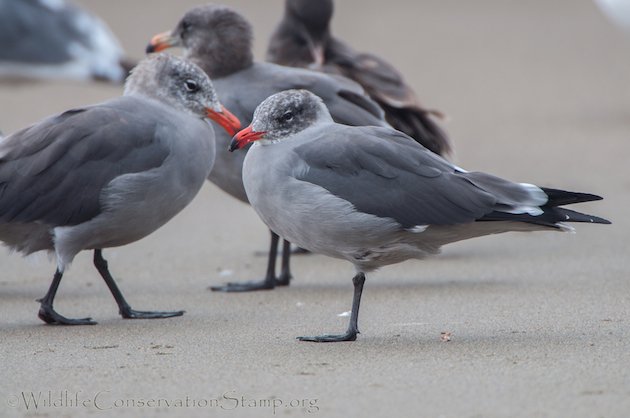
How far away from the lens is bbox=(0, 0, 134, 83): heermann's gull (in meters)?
12.9

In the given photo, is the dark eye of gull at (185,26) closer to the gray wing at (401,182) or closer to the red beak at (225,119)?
the red beak at (225,119)

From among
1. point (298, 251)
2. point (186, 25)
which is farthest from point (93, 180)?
point (298, 251)

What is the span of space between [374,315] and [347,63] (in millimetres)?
3401

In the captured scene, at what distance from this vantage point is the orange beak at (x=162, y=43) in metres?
8.33

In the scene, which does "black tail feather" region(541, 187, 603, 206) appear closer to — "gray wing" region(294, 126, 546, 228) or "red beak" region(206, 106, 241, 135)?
"gray wing" region(294, 126, 546, 228)

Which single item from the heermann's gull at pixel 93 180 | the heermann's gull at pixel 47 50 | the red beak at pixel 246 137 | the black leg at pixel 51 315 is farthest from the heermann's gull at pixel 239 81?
the heermann's gull at pixel 47 50

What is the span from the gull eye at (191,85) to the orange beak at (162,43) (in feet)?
5.82

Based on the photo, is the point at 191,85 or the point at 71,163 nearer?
the point at 71,163

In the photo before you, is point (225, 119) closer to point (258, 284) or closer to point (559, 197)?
point (258, 284)

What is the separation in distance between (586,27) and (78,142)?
443 inches

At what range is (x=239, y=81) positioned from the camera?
783 cm

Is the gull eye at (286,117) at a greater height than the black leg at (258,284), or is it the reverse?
the gull eye at (286,117)

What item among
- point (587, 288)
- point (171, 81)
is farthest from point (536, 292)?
point (171, 81)

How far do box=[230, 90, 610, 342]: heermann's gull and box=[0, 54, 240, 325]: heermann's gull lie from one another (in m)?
0.52
